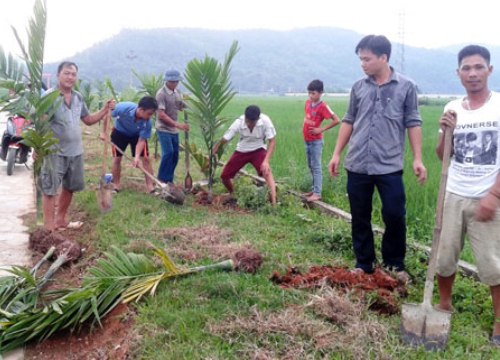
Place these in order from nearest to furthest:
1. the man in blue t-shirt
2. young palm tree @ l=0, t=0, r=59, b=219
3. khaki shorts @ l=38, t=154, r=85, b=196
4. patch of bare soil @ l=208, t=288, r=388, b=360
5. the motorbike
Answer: patch of bare soil @ l=208, t=288, r=388, b=360
young palm tree @ l=0, t=0, r=59, b=219
khaki shorts @ l=38, t=154, r=85, b=196
the man in blue t-shirt
the motorbike

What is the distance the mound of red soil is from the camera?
427 cm

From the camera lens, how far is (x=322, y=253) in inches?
176

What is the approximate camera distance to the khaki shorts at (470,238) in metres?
2.93

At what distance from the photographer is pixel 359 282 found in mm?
3562

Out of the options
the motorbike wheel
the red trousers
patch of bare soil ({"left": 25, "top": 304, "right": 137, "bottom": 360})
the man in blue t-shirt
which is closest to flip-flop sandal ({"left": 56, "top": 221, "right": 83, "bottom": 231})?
the man in blue t-shirt

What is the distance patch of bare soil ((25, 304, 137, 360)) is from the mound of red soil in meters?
1.04

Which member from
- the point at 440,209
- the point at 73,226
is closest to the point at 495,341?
the point at 440,209

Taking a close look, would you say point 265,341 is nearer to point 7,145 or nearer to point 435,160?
point 435,160

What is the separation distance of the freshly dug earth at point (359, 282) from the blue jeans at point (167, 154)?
3284mm

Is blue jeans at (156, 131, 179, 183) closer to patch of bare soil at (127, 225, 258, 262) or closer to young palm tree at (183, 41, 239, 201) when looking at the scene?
young palm tree at (183, 41, 239, 201)

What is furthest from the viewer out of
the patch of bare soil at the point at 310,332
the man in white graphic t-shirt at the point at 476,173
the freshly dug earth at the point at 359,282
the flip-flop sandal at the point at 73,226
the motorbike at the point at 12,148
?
the motorbike at the point at 12,148

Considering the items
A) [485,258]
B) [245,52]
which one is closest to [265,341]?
[485,258]

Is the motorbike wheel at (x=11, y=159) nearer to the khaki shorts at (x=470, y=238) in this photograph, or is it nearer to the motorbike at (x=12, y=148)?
the motorbike at (x=12, y=148)

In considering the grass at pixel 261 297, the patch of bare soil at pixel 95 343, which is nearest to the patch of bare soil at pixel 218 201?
the grass at pixel 261 297
